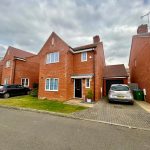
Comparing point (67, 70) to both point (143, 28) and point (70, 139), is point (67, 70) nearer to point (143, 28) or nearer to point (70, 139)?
point (70, 139)

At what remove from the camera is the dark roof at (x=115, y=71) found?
757 inches

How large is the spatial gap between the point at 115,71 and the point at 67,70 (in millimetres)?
9811

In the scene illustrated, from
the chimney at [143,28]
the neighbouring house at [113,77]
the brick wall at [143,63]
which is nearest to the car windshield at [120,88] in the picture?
the brick wall at [143,63]

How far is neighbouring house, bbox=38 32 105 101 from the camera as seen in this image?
14.1 meters

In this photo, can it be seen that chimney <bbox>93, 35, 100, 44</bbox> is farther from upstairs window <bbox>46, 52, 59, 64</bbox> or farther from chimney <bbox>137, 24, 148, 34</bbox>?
upstairs window <bbox>46, 52, 59, 64</bbox>

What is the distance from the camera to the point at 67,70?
14.3 m

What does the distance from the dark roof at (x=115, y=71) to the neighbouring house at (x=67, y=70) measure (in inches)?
208

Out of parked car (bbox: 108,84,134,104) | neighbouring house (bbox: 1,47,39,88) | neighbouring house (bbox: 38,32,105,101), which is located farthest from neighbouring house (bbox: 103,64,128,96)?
neighbouring house (bbox: 1,47,39,88)

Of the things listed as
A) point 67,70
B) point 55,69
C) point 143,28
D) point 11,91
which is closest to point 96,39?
point 143,28

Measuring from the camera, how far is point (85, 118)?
7547 millimetres

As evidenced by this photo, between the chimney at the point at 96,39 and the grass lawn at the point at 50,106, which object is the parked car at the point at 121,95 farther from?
the chimney at the point at 96,39

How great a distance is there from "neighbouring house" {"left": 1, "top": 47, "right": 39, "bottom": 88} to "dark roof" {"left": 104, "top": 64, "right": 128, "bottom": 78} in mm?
13939

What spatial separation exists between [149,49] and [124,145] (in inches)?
456

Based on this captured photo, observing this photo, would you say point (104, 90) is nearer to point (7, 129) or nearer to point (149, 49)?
point (149, 49)
